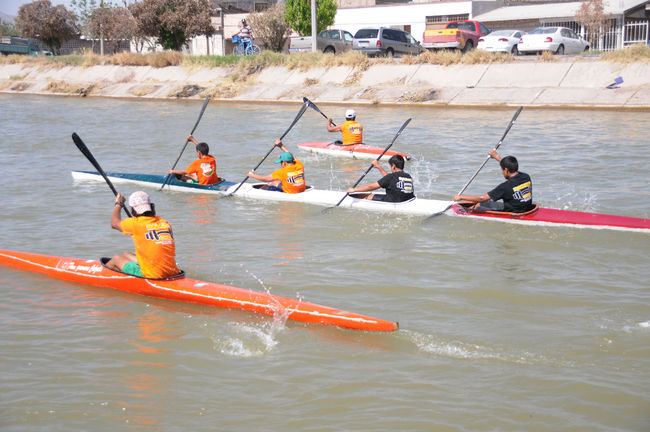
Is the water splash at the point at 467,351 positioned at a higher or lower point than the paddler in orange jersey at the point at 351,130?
lower

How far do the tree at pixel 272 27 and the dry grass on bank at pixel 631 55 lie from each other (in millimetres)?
16918

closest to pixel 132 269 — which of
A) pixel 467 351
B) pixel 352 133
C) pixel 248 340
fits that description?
pixel 248 340

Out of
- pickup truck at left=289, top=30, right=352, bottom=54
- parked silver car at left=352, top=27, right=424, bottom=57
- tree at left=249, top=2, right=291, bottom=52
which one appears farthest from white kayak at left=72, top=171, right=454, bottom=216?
tree at left=249, top=2, right=291, bottom=52

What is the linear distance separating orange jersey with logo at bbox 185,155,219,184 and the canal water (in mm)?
414

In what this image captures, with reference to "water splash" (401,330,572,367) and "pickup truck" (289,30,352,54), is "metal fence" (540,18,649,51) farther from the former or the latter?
"water splash" (401,330,572,367)

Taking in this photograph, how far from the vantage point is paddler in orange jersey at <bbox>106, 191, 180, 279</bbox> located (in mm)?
6727

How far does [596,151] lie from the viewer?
49.1ft

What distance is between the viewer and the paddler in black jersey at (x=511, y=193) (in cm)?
923

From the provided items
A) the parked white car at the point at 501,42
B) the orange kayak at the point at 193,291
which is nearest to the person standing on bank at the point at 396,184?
the orange kayak at the point at 193,291

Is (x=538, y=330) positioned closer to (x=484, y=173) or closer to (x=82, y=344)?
(x=82, y=344)

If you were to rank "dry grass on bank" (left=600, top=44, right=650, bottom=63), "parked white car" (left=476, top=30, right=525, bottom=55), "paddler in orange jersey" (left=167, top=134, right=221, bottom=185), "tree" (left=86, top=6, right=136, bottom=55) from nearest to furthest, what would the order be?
"paddler in orange jersey" (left=167, top=134, right=221, bottom=185)
"dry grass on bank" (left=600, top=44, right=650, bottom=63)
"parked white car" (left=476, top=30, right=525, bottom=55)
"tree" (left=86, top=6, right=136, bottom=55)

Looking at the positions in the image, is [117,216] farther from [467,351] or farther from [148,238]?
[467,351]

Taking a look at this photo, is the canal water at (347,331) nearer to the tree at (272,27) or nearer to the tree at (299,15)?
the tree at (272,27)

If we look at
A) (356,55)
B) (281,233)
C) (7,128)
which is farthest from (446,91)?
(281,233)
